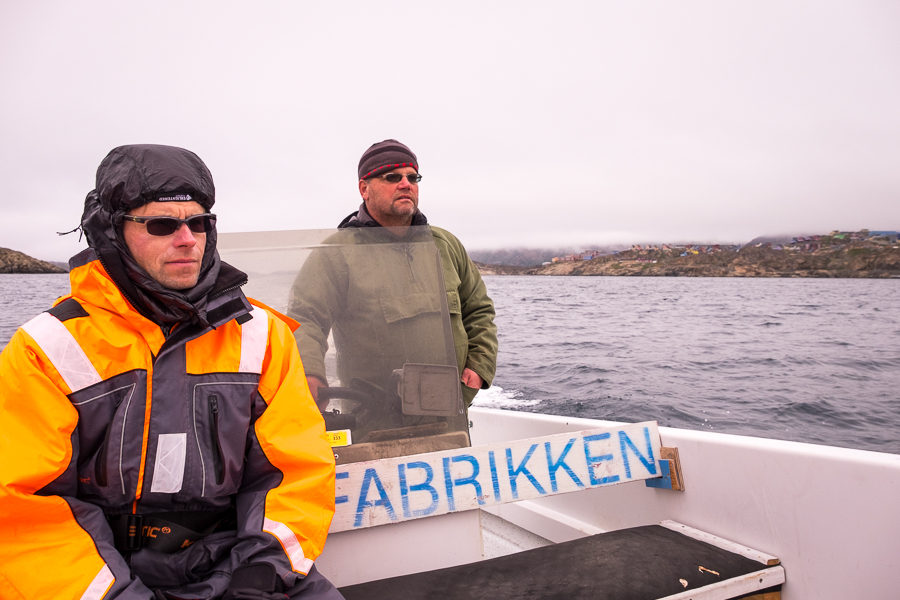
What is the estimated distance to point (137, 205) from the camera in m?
1.68

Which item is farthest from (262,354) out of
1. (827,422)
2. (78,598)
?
(827,422)

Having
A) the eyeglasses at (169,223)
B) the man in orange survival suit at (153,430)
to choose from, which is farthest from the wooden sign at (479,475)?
the eyeglasses at (169,223)

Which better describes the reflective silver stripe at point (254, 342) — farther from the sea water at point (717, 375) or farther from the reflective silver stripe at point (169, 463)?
the sea water at point (717, 375)

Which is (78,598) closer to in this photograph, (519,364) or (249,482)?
(249,482)

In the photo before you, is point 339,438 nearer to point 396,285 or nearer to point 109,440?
point 396,285

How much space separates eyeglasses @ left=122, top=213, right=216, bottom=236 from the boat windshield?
0.77 meters

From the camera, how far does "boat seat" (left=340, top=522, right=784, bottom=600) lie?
205 centimetres

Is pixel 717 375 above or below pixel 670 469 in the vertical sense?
below

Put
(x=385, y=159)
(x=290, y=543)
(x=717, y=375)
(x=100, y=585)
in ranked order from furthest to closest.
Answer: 1. (x=717, y=375)
2. (x=385, y=159)
3. (x=290, y=543)
4. (x=100, y=585)

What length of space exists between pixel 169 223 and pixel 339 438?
3.69 ft

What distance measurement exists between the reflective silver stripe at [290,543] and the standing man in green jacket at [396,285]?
82cm

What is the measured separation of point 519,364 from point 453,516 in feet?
35.2

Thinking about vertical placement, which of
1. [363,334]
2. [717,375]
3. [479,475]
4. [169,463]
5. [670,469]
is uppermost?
[363,334]

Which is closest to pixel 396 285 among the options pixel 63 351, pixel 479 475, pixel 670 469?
pixel 479 475
